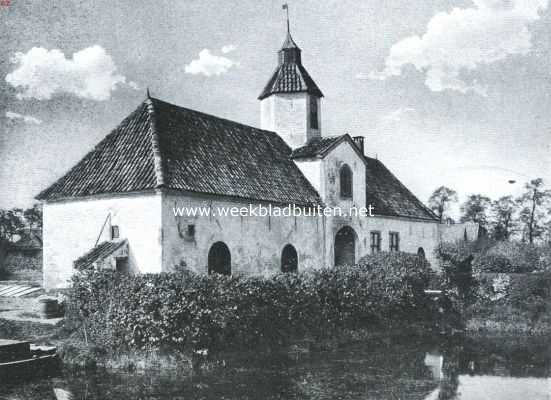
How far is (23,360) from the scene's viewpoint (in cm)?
1213

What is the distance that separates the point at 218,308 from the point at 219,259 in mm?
6978

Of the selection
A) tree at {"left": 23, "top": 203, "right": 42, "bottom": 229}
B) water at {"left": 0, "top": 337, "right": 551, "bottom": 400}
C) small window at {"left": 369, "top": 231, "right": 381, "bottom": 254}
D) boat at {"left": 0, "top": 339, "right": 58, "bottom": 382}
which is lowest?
water at {"left": 0, "top": 337, "right": 551, "bottom": 400}

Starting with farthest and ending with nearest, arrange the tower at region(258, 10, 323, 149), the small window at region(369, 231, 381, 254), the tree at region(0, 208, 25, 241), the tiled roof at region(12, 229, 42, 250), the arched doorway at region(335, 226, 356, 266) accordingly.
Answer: the tiled roof at region(12, 229, 42, 250), the tree at region(0, 208, 25, 241), the small window at region(369, 231, 381, 254), the tower at region(258, 10, 323, 149), the arched doorway at region(335, 226, 356, 266)

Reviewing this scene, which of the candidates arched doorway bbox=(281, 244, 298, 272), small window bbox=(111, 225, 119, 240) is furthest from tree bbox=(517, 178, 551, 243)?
small window bbox=(111, 225, 119, 240)

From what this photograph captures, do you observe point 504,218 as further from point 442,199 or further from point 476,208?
point 442,199

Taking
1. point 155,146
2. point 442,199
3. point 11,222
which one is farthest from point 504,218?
point 155,146

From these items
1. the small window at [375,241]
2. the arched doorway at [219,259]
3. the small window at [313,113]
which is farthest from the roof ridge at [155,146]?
the small window at [375,241]

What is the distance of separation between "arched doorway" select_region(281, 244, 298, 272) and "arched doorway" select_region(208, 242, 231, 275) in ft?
11.8

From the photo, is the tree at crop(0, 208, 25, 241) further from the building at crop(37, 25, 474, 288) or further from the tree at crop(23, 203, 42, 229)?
the building at crop(37, 25, 474, 288)

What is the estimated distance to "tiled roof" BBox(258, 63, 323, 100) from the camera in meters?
29.7

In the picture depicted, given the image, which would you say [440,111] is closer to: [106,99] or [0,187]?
[106,99]

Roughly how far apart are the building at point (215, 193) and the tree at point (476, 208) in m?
59.4

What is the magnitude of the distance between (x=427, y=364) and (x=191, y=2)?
45.2 feet

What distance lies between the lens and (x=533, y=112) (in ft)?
60.4
